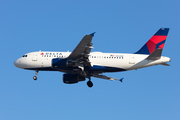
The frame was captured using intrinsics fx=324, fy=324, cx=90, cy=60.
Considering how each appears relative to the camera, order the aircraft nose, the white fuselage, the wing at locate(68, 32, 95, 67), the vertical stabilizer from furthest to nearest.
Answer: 1. the aircraft nose
2. the vertical stabilizer
3. the white fuselage
4. the wing at locate(68, 32, 95, 67)

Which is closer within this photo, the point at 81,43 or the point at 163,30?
the point at 81,43

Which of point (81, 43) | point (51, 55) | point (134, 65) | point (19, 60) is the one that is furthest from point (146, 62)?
point (19, 60)

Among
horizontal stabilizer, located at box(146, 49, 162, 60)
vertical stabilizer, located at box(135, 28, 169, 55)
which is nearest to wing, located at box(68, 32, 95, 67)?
horizontal stabilizer, located at box(146, 49, 162, 60)

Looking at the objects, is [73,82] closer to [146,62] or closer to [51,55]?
[51,55]

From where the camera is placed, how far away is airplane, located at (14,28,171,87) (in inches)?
2053

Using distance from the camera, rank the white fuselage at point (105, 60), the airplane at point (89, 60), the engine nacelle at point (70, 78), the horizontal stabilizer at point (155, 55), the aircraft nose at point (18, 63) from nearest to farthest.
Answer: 1. the horizontal stabilizer at point (155, 55)
2. the airplane at point (89, 60)
3. the white fuselage at point (105, 60)
4. the aircraft nose at point (18, 63)
5. the engine nacelle at point (70, 78)

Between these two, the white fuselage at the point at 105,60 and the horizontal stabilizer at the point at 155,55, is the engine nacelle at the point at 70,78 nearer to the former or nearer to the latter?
the white fuselage at the point at 105,60

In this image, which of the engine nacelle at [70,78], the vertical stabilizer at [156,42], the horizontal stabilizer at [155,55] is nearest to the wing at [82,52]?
the engine nacelle at [70,78]

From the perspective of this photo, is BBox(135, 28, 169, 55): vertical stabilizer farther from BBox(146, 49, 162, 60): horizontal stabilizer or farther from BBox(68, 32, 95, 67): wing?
BBox(68, 32, 95, 67): wing

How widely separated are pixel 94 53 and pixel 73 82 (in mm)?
7540

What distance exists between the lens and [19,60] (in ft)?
193

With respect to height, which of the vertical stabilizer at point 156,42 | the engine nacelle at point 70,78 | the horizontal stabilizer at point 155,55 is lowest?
the engine nacelle at point 70,78

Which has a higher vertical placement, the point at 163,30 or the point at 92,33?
the point at 163,30

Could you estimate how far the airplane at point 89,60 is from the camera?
5216cm
